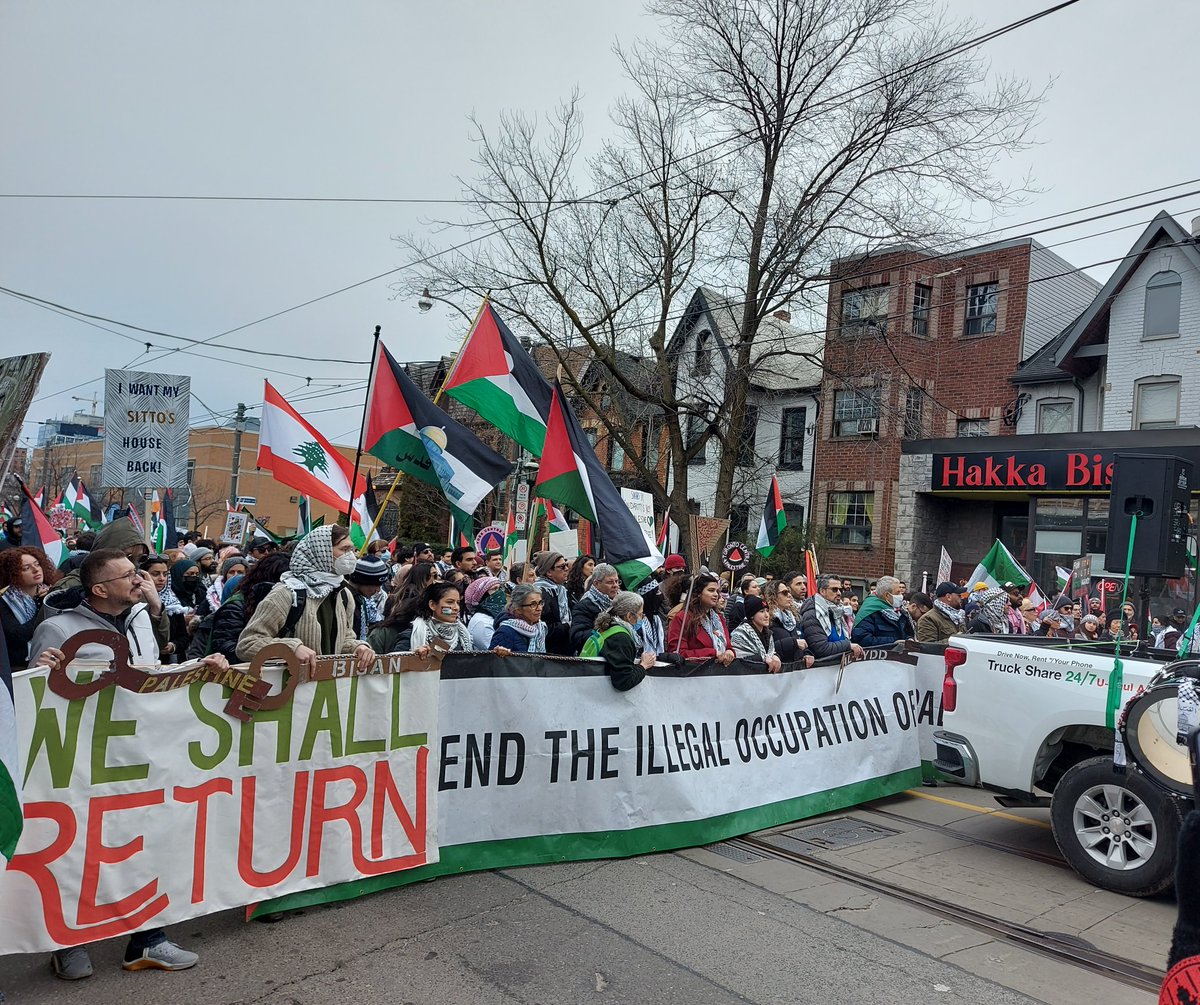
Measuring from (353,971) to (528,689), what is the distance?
74.1 inches

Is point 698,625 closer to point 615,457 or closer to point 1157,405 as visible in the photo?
point 1157,405

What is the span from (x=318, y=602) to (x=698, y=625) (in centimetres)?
311

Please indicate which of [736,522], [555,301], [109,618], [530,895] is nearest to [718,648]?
[530,895]

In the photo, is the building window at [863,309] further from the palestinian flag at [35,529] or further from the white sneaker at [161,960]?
the white sneaker at [161,960]

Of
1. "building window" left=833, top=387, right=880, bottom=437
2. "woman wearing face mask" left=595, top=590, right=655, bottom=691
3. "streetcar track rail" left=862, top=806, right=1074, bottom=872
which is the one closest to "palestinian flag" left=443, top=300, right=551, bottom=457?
"woman wearing face mask" left=595, top=590, right=655, bottom=691

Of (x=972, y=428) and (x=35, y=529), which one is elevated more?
(x=972, y=428)

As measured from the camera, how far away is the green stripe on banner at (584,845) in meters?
4.96

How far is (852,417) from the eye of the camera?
28906 millimetres

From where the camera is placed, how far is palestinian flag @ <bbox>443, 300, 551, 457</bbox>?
765 centimetres

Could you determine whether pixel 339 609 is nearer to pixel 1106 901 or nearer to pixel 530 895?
pixel 530 895

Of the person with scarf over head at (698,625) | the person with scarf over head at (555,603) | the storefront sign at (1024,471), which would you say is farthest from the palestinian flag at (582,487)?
the storefront sign at (1024,471)

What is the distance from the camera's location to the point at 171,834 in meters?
4.29

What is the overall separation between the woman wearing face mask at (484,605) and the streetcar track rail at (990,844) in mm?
3375

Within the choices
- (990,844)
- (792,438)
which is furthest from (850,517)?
(990,844)
